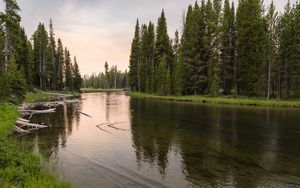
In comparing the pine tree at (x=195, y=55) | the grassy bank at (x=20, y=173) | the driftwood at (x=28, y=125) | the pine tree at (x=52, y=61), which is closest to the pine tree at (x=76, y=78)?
the pine tree at (x=52, y=61)

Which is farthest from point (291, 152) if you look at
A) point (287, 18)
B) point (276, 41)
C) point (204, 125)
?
point (287, 18)

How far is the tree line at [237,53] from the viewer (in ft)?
167

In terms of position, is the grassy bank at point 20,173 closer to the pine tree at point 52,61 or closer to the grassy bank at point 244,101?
the grassy bank at point 244,101

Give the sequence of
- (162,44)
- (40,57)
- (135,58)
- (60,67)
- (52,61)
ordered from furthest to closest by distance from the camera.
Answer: (135,58) → (60,67) → (52,61) → (162,44) → (40,57)

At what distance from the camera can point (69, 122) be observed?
26938 millimetres

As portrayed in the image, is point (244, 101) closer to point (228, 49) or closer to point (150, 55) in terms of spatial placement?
point (228, 49)

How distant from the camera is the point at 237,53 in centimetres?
5694

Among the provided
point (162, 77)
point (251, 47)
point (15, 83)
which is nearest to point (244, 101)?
point (251, 47)

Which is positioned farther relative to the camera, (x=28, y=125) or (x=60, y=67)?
(x=60, y=67)

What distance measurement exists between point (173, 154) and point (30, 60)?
2288 inches

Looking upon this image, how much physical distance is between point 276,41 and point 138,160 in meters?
45.0

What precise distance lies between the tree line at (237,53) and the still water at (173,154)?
1120 inches

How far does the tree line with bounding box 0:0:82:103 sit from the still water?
43.5 ft

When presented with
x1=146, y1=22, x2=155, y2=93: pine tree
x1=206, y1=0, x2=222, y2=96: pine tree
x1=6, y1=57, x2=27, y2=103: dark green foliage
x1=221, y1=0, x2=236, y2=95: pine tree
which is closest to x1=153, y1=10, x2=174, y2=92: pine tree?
x1=146, y1=22, x2=155, y2=93: pine tree
